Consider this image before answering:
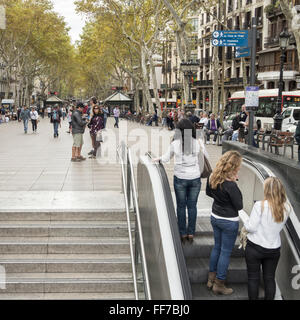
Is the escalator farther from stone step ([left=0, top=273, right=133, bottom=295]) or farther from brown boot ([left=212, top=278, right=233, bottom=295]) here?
stone step ([left=0, top=273, right=133, bottom=295])

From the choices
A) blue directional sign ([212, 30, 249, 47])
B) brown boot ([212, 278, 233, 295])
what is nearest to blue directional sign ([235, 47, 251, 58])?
blue directional sign ([212, 30, 249, 47])

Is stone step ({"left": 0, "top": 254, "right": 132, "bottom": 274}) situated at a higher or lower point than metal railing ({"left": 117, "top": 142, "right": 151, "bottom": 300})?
lower

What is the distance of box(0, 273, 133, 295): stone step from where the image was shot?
5.99 m

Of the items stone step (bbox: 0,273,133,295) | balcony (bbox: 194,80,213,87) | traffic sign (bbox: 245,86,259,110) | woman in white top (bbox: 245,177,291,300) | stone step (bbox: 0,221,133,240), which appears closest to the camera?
woman in white top (bbox: 245,177,291,300)

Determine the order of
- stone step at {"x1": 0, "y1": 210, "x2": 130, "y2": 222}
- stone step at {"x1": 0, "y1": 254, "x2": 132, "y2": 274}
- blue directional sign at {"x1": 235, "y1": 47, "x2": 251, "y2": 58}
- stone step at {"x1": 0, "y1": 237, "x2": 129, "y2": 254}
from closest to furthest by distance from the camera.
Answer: stone step at {"x1": 0, "y1": 254, "x2": 132, "y2": 274}
stone step at {"x1": 0, "y1": 237, "x2": 129, "y2": 254}
stone step at {"x1": 0, "y1": 210, "x2": 130, "y2": 222}
blue directional sign at {"x1": 235, "y1": 47, "x2": 251, "y2": 58}

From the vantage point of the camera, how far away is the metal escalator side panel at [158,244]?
14.2ft

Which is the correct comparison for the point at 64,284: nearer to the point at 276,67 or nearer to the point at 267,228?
the point at 267,228

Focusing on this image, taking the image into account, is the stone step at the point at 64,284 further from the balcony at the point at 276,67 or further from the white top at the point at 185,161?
the balcony at the point at 276,67

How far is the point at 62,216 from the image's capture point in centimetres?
711

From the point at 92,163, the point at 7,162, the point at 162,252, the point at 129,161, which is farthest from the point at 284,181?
the point at 7,162

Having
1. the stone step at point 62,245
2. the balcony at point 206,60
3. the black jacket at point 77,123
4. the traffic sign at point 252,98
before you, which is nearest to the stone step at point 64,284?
the stone step at point 62,245

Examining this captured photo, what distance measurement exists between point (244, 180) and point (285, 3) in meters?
7.75

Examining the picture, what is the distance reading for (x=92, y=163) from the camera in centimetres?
1319
